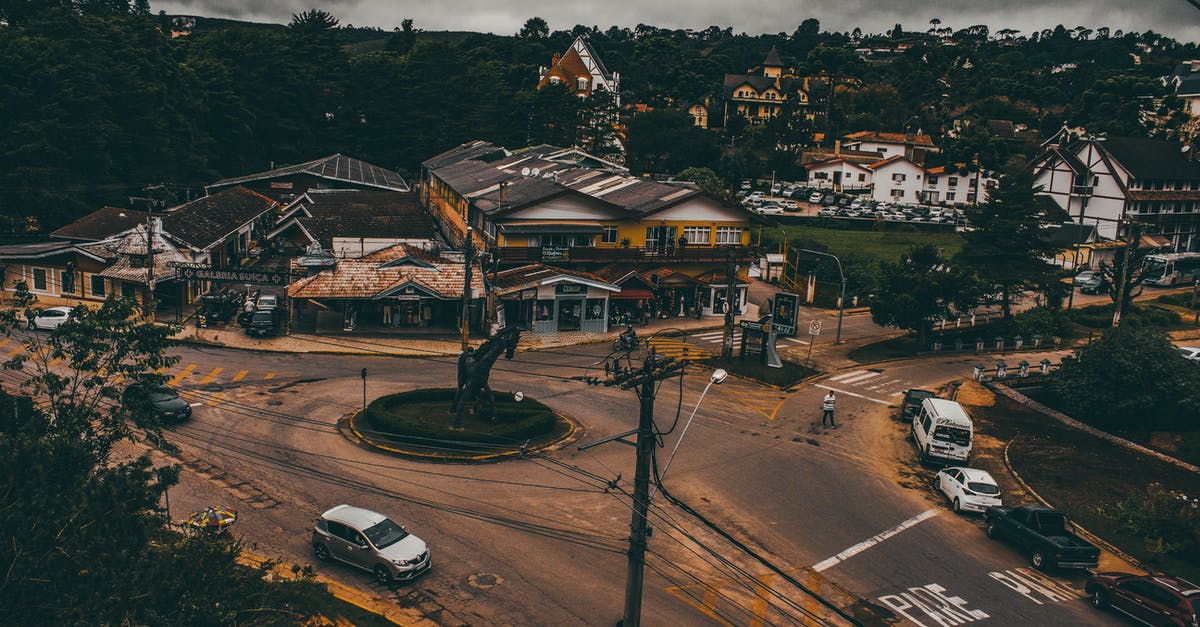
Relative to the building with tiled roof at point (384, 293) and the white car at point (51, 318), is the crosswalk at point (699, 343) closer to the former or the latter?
the building with tiled roof at point (384, 293)

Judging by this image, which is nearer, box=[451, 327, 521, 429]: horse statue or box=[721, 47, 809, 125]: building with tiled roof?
box=[451, 327, 521, 429]: horse statue

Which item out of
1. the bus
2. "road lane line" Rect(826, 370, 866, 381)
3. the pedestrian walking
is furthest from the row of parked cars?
the bus

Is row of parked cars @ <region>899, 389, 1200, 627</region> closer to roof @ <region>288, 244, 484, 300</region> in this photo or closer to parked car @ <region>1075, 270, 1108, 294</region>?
roof @ <region>288, 244, 484, 300</region>

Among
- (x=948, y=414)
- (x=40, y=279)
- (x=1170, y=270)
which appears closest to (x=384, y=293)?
(x=40, y=279)

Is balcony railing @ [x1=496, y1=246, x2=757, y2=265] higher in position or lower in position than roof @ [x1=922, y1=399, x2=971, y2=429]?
higher

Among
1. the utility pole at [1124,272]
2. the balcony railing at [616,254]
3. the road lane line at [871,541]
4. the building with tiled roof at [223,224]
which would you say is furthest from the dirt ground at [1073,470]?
the building with tiled roof at [223,224]
